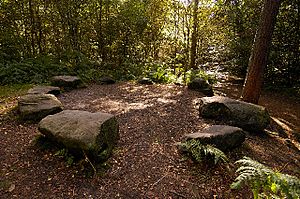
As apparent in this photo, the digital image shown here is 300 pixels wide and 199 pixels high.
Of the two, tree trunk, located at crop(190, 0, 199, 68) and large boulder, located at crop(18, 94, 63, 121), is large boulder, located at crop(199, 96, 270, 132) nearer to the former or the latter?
large boulder, located at crop(18, 94, 63, 121)

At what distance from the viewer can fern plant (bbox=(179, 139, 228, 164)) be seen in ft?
11.0

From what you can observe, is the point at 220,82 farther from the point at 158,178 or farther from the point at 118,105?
the point at 158,178

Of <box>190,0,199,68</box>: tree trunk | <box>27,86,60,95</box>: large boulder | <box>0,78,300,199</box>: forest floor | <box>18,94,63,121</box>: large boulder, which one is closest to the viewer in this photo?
<box>0,78,300,199</box>: forest floor

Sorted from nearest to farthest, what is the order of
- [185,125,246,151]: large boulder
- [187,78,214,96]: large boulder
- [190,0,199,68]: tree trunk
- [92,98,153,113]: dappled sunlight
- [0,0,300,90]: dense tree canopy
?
[185,125,246,151]: large boulder, [92,98,153,113]: dappled sunlight, [187,78,214,96]: large boulder, [0,0,300,90]: dense tree canopy, [190,0,199,68]: tree trunk

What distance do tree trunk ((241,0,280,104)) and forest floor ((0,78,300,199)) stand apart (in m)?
1.43

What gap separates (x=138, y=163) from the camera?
3.55 metres

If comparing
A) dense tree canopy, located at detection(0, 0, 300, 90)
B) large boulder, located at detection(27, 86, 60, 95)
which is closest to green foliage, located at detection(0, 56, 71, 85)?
dense tree canopy, located at detection(0, 0, 300, 90)

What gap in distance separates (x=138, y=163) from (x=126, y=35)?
312 inches

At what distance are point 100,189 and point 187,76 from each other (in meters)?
6.96

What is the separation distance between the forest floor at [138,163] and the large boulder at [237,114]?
251 millimetres

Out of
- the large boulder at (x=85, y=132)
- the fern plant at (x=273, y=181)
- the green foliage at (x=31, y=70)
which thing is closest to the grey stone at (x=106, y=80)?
the green foliage at (x=31, y=70)

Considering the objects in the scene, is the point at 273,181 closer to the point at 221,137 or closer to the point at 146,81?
the point at 221,137

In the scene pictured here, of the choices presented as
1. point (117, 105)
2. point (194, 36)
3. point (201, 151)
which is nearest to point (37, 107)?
point (117, 105)

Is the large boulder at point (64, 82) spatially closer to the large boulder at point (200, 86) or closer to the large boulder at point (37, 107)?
the large boulder at point (37, 107)
